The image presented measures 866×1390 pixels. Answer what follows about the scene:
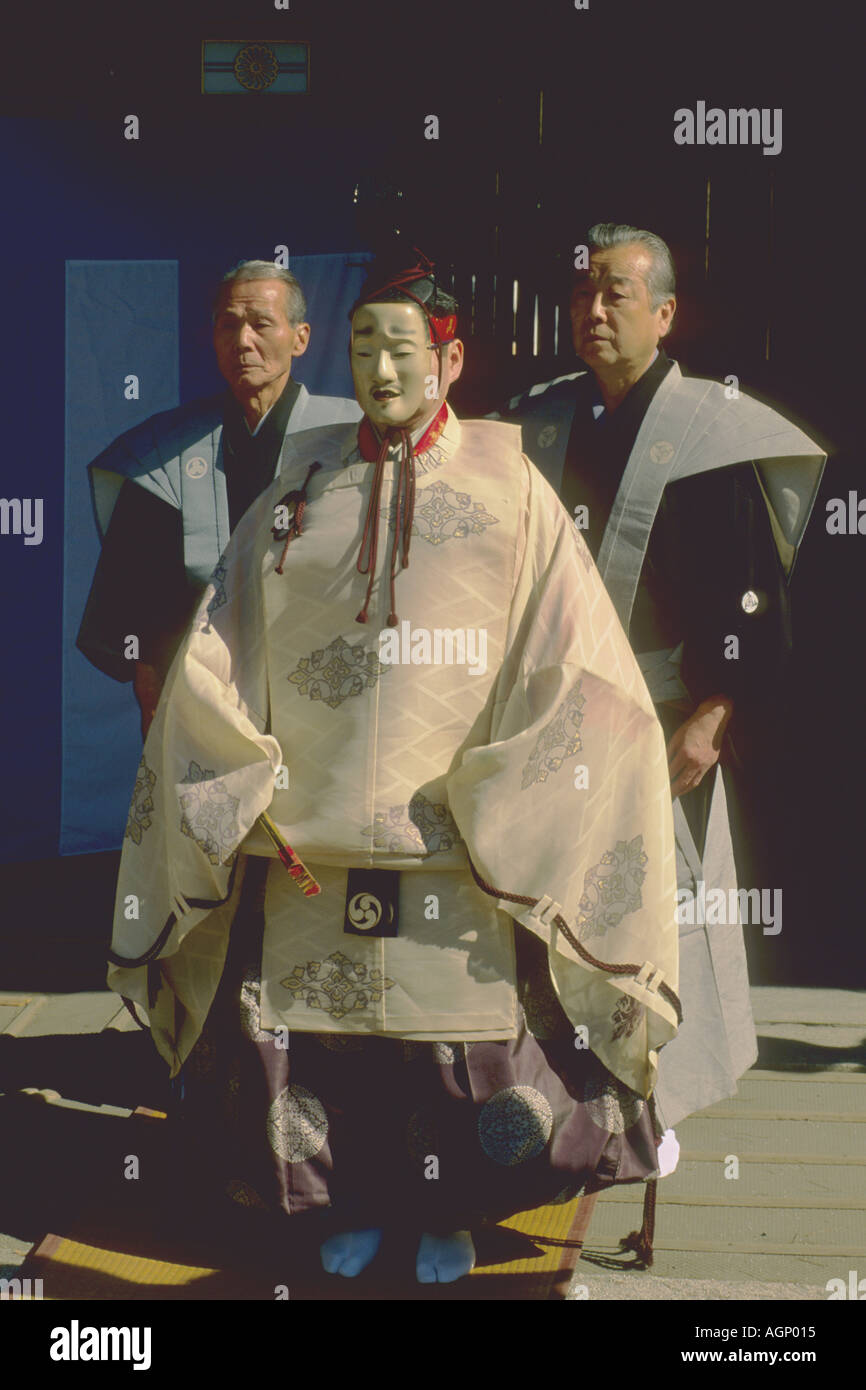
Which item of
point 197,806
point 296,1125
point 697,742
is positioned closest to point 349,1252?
point 296,1125

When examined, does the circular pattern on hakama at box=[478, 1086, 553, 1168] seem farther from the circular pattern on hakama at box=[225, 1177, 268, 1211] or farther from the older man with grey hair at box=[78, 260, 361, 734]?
the older man with grey hair at box=[78, 260, 361, 734]

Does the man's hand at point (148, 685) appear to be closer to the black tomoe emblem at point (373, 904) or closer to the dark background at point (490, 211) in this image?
the black tomoe emblem at point (373, 904)

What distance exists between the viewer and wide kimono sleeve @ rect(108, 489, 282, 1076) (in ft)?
12.0

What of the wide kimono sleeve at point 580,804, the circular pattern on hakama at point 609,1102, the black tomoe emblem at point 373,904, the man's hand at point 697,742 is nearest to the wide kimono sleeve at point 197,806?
the black tomoe emblem at point 373,904

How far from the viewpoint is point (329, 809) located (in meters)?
3.64

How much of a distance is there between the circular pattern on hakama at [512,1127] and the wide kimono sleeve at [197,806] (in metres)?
0.67

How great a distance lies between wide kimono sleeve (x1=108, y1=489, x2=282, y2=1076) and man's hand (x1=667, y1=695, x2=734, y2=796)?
1.06 meters

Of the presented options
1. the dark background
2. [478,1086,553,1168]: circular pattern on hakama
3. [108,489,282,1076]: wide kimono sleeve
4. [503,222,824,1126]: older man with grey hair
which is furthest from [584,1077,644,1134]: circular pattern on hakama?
the dark background

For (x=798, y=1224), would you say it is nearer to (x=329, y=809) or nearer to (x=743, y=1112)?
(x=743, y=1112)

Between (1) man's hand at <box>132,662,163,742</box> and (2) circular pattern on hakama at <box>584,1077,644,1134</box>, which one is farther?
(1) man's hand at <box>132,662,163,742</box>

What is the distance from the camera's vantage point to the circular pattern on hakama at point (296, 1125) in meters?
3.66

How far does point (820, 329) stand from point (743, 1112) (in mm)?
2715

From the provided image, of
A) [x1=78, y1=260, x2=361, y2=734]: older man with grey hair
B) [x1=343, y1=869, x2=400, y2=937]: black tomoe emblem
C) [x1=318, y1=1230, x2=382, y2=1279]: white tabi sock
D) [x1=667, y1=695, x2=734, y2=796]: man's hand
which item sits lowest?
[x1=318, y1=1230, x2=382, y2=1279]: white tabi sock

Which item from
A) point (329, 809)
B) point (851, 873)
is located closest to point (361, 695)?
point (329, 809)
